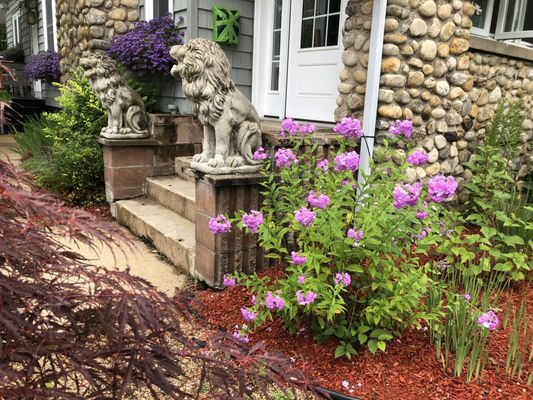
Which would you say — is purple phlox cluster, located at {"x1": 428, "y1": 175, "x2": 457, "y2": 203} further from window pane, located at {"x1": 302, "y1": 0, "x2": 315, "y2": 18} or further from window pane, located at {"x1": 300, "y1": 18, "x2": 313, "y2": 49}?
window pane, located at {"x1": 302, "y1": 0, "x2": 315, "y2": 18}

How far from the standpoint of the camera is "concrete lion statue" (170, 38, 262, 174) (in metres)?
2.94

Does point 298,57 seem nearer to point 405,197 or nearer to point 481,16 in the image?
point 481,16

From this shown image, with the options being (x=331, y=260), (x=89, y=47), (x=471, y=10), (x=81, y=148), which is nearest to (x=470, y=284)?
(x=331, y=260)

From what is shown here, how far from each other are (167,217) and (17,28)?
45.4ft

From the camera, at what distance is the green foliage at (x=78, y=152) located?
5059mm

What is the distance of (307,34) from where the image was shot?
4922 millimetres

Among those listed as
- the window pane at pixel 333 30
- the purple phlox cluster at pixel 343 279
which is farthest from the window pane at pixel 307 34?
the purple phlox cluster at pixel 343 279

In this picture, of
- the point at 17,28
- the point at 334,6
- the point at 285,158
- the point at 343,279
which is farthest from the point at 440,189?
the point at 17,28

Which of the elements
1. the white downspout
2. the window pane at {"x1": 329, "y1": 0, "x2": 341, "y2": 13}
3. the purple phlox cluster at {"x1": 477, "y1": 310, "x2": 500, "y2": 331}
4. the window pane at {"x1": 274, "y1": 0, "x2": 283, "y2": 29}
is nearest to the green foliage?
the window pane at {"x1": 274, "y1": 0, "x2": 283, "y2": 29}

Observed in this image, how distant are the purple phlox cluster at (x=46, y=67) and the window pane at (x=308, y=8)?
5.71 m

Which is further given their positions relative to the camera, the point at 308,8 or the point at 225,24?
the point at 225,24

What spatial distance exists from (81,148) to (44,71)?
14.9 ft

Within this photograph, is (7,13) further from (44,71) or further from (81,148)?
(81,148)

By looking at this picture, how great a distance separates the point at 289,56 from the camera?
5.10 metres
